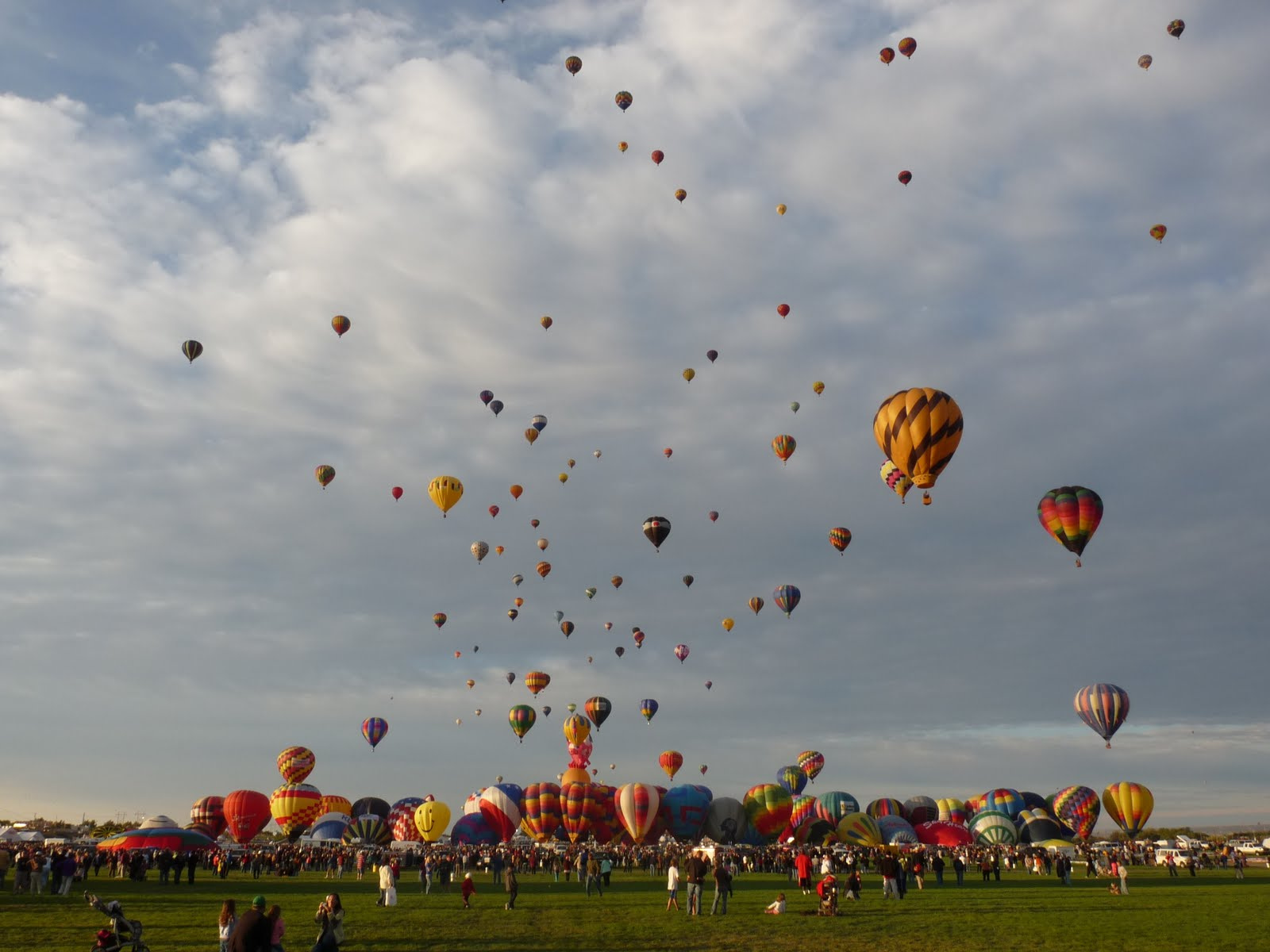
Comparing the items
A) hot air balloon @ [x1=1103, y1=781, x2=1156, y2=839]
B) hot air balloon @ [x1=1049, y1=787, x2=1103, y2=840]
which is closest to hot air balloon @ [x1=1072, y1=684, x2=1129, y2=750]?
hot air balloon @ [x1=1103, y1=781, x2=1156, y2=839]

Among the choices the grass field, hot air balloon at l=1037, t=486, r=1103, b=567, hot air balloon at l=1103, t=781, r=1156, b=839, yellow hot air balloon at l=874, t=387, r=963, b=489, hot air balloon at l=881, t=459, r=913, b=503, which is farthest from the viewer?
hot air balloon at l=1103, t=781, r=1156, b=839

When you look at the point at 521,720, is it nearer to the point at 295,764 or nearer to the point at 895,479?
the point at 295,764

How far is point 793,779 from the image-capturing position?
82.1 m

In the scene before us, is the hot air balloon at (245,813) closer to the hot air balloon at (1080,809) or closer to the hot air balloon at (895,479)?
the hot air balloon at (895,479)

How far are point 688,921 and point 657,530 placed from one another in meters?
40.7

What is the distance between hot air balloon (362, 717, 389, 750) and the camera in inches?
3012

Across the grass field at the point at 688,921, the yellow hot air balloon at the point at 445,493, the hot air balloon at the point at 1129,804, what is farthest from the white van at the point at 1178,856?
the yellow hot air balloon at the point at 445,493

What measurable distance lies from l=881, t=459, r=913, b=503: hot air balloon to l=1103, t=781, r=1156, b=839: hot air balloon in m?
23.6

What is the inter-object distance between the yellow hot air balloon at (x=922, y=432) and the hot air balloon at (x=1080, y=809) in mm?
39747

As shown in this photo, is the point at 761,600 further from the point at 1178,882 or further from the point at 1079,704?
the point at 1178,882

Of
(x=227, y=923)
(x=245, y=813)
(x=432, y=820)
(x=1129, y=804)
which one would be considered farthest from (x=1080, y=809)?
(x=227, y=923)

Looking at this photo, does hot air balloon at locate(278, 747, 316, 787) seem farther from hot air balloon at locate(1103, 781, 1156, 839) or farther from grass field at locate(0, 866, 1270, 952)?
hot air balloon at locate(1103, 781, 1156, 839)

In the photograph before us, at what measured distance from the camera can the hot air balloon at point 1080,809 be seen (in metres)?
66.2

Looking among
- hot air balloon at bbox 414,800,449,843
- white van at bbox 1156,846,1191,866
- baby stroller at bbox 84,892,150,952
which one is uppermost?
baby stroller at bbox 84,892,150,952
